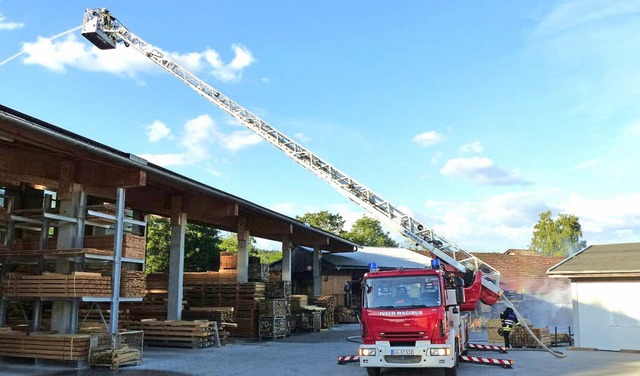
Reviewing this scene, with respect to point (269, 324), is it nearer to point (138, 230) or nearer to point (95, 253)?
point (138, 230)

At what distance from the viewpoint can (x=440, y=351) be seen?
446 inches

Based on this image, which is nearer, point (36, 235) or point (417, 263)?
point (36, 235)

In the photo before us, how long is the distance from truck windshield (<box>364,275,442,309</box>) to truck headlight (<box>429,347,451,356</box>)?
3.08 feet

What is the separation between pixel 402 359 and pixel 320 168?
18.1 metres

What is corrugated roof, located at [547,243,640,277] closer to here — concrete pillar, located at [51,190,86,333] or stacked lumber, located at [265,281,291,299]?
stacked lumber, located at [265,281,291,299]

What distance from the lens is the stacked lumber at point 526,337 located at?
19531 mm

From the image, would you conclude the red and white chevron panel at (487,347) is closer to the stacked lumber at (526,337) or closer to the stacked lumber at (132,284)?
the stacked lumber at (526,337)

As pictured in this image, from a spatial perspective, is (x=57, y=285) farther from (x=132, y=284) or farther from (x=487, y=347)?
(x=487, y=347)

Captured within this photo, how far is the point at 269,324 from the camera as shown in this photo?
902 inches

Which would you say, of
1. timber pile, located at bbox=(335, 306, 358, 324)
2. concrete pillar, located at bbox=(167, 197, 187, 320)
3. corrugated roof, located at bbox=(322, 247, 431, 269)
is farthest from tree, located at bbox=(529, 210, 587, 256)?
concrete pillar, located at bbox=(167, 197, 187, 320)

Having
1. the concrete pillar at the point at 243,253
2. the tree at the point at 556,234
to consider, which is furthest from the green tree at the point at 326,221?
the concrete pillar at the point at 243,253

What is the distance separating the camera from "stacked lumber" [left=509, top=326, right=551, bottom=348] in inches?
769

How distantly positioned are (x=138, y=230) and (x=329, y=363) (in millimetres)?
14056

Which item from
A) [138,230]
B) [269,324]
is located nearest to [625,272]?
[269,324]
